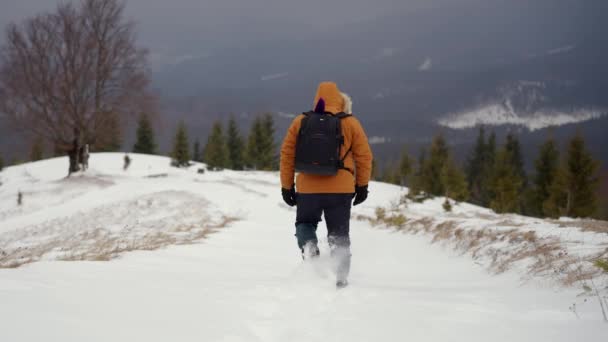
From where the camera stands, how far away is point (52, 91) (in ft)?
62.7

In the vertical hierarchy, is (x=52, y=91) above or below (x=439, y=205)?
above

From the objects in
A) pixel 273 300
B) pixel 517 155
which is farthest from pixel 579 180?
pixel 273 300

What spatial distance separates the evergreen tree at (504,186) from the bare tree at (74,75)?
3479 centimetres

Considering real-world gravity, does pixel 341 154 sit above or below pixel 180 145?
above

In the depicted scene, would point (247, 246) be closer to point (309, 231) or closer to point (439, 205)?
point (309, 231)

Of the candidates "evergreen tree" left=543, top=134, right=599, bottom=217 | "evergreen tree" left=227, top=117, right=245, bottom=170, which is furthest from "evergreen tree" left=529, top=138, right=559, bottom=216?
"evergreen tree" left=227, top=117, right=245, bottom=170

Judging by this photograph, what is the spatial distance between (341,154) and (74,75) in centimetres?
2024

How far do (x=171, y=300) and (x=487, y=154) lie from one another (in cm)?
6935

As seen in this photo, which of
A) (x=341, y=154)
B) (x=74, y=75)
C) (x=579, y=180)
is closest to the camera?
(x=341, y=154)

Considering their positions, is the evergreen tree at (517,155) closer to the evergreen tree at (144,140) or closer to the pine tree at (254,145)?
the pine tree at (254,145)

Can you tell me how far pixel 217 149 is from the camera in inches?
2386

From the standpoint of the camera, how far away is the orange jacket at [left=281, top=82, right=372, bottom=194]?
3803 mm

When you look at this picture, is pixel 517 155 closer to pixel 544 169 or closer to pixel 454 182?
pixel 544 169

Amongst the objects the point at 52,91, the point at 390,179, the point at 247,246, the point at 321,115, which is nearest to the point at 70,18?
the point at 52,91
